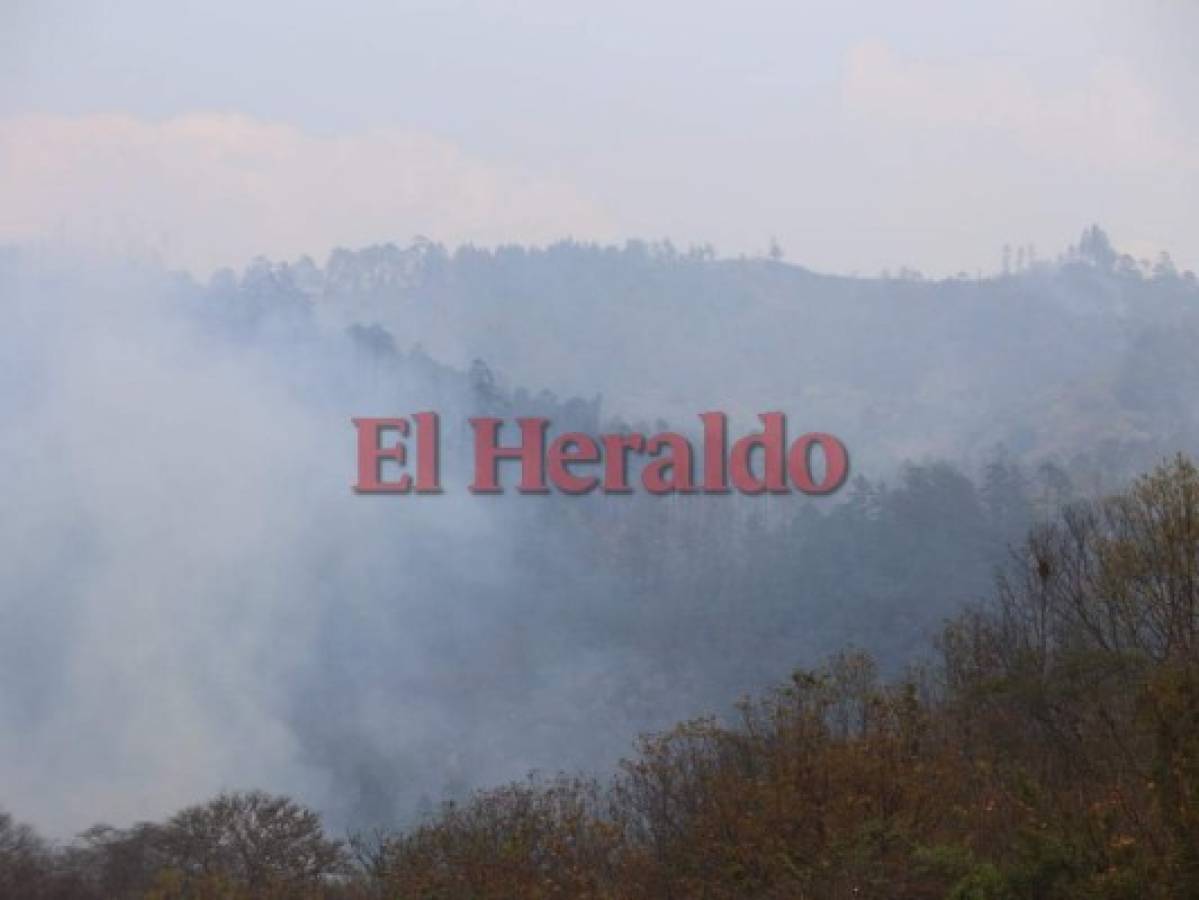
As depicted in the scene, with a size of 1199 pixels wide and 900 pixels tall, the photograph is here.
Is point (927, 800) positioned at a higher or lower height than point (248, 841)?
higher

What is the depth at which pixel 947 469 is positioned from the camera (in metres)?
98.9

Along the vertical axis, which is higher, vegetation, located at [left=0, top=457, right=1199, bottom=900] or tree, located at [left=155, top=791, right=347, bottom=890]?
vegetation, located at [left=0, top=457, right=1199, bottom=900]

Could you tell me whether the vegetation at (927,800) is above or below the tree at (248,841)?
above

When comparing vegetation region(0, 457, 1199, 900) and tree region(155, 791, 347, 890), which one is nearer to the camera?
vegetation region(0, 457, 1199, 900)

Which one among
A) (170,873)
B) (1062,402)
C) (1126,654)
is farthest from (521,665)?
(170,873)

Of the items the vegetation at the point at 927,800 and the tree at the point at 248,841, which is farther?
the tree at the point at 248,841

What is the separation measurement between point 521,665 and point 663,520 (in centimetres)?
1161

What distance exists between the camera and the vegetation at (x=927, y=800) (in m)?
16.5

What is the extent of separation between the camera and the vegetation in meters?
16.5

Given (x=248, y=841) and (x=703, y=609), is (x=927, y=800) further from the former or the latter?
(x=703, y=609)

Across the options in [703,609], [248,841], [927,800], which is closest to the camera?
[927,800]

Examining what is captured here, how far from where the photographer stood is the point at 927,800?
2103cm

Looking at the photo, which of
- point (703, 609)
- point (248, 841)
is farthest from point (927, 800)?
point (703, 609)

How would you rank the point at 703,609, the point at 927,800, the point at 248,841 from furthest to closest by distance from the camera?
the point at 703,609
the point at 248,841
the point at 927,800
